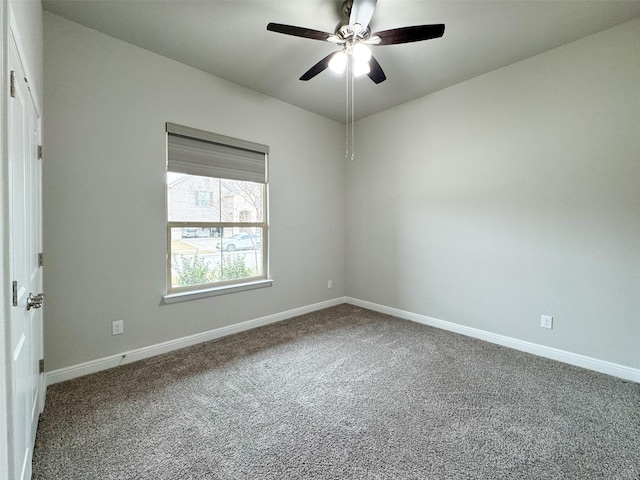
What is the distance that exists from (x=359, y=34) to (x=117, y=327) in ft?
10.3

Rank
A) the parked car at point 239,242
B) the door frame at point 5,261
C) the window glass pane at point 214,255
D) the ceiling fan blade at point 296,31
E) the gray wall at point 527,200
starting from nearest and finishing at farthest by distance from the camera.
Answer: the door frame at point 5,261 < the ceiling fan blade at point 296,31 < the gray wall at point 527,200 < the window glass pane at point 214,255 < the parked car at point 239,242

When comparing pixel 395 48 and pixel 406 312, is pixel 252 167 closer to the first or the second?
pixel 395 48

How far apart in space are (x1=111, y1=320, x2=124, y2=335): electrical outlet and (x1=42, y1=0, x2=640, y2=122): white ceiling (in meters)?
2.49

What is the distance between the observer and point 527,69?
109 inches

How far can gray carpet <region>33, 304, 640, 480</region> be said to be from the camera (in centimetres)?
149

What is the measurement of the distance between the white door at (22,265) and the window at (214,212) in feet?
3.69

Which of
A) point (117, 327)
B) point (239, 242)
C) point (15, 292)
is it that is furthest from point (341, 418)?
point (239, 242)

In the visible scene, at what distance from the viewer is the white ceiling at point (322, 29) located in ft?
6.94

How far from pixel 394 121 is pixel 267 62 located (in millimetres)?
1862

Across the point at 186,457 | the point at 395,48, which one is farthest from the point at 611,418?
the point at 395,48

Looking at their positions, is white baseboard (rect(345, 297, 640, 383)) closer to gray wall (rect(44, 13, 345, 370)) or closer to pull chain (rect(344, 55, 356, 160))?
gray wall (rect(44, 13, 345, 370))

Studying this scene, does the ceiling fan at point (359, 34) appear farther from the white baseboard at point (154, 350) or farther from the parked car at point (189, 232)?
the white baseboard at point (154, 350)

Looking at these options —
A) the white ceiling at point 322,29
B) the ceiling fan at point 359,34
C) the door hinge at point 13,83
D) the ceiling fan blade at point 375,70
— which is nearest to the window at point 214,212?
the white ceiling at point 322,29

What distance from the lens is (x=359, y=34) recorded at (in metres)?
2.09
